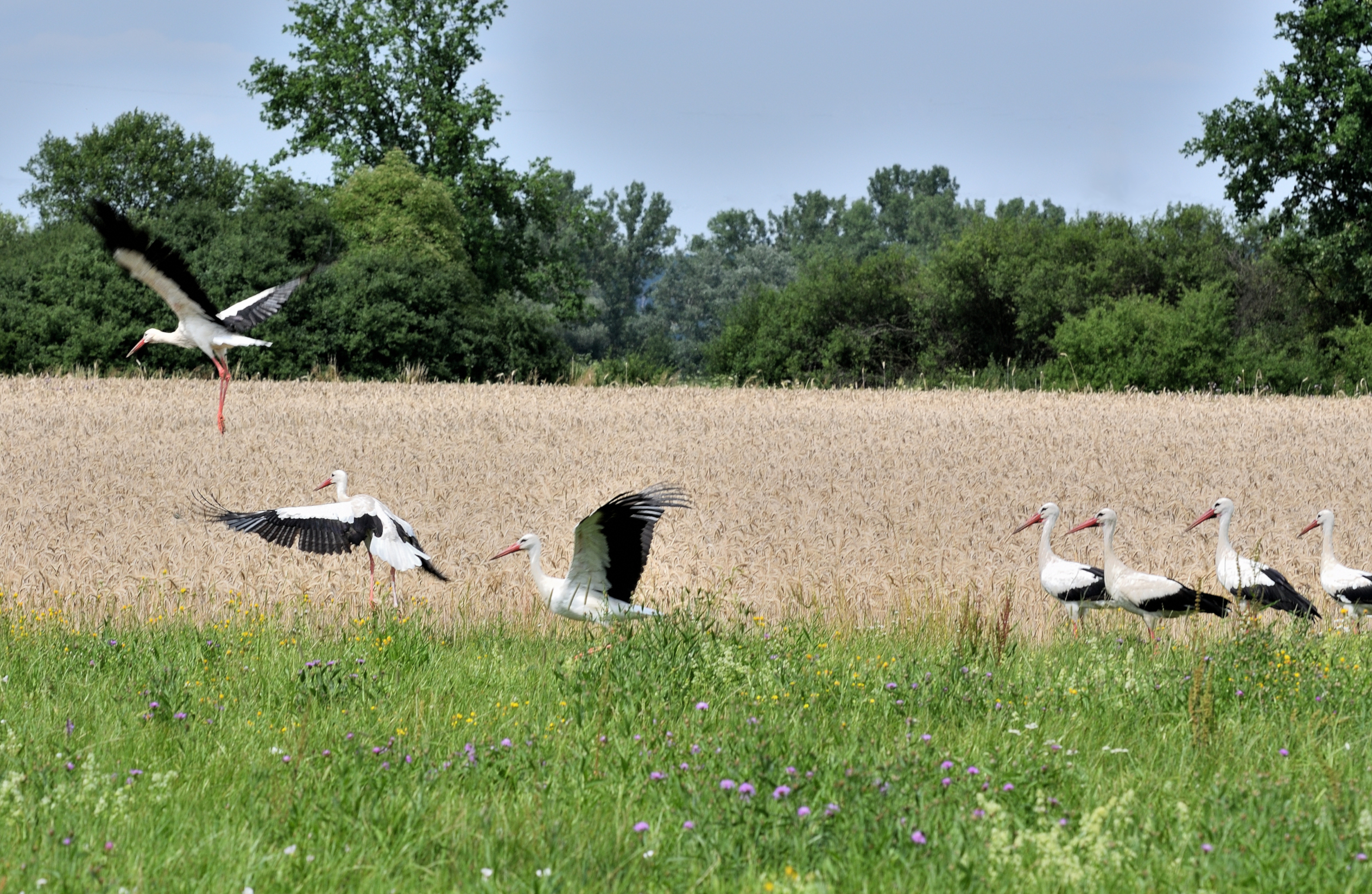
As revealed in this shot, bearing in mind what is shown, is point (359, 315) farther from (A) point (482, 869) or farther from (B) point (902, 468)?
(A) point (482, 869)

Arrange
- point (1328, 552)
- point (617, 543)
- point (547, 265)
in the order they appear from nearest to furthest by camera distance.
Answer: point (617, 543)
point (1328, 552)
point (547, 265)

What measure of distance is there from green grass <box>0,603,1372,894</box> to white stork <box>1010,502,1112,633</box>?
113cm

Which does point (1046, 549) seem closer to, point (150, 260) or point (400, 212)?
point (150, 260)

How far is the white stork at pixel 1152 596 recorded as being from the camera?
305 inches

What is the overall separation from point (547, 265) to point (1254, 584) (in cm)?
5024

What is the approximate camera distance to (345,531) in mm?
8211

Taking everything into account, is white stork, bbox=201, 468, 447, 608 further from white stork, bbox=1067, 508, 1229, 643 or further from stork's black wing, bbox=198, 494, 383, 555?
white stork, bbox=1067, 508, 1229, 643

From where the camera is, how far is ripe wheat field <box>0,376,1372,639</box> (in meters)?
8.98

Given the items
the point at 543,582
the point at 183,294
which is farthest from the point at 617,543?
the point at 183,294

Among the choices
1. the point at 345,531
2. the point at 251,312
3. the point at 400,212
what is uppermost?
the point at 400,212

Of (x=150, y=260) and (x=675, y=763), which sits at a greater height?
(x=150, y=260)

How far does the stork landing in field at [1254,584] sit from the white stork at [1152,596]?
23 cm

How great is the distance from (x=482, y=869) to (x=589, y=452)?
1130 centimetres

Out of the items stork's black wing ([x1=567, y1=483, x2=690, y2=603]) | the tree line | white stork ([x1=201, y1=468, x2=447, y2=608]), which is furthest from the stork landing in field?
the tree line
